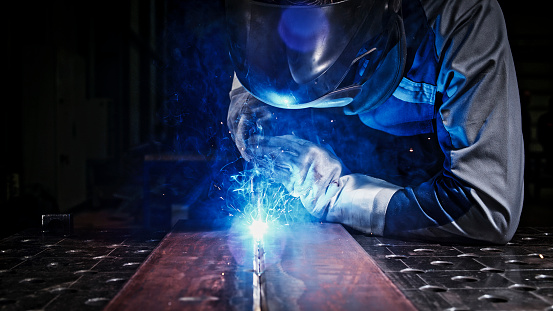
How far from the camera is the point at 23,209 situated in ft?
11.2

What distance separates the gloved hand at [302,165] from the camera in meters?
1.54

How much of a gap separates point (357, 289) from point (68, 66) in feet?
14.8

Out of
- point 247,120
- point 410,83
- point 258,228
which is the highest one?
point 410,83

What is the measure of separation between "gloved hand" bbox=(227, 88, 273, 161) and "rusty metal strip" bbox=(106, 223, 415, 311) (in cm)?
49

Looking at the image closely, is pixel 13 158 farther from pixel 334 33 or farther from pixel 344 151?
pixel 334 33


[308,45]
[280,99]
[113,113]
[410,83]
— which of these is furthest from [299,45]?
[113,113]

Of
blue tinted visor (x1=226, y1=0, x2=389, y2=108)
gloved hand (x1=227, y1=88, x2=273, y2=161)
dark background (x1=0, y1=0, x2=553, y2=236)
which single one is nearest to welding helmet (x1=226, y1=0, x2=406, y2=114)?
blue tinted visor (x1=226, y1=0, x2=389, y2=108)

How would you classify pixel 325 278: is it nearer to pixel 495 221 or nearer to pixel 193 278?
pixel 193 278

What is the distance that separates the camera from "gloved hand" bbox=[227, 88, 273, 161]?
5.20 ft

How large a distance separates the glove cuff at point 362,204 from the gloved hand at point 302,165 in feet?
0.29

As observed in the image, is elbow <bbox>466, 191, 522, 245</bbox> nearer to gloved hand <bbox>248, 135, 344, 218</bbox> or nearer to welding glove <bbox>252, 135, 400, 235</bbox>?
welding glove <bbox>252, 135, 400, 235</bbox>

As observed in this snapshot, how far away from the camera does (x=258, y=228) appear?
131cm

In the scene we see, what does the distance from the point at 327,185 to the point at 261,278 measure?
741 millimetres

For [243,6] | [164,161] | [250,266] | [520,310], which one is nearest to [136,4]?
[164,161]
